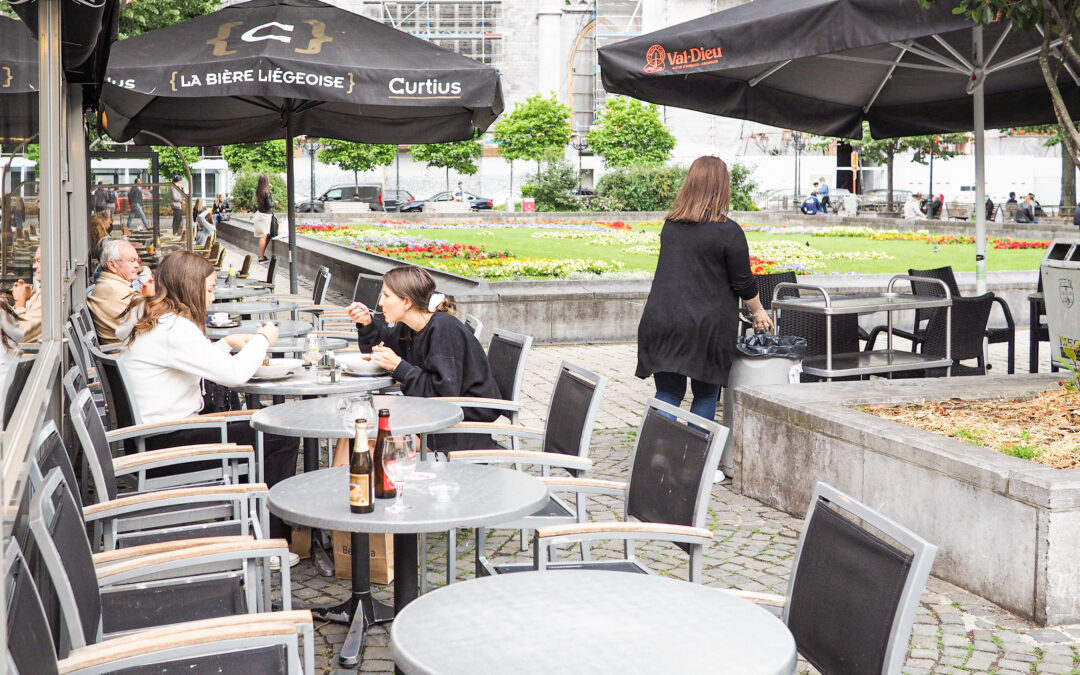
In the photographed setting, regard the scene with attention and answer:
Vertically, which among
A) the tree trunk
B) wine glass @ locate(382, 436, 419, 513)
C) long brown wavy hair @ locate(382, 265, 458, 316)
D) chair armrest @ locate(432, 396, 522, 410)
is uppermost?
the tree trunk

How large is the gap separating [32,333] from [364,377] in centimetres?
216

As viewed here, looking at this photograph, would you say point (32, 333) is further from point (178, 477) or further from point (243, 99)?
point (243, 99)

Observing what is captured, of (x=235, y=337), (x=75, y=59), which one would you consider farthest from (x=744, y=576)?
(x=75, y=59)

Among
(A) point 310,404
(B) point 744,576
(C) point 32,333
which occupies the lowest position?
(B) point 744,576

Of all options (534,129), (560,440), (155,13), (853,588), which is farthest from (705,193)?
(534,129)

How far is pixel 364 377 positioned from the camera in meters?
5.85

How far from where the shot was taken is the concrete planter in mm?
4711

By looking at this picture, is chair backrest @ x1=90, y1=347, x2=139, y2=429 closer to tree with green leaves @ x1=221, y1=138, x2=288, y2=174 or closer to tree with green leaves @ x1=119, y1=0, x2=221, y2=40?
tree with green leaves @ x1=119, y1=0, x2=221, y2=40

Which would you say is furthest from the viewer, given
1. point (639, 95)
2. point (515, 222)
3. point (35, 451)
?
point (515, 222)

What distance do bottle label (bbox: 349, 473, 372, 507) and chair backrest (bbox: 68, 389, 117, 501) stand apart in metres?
1.13

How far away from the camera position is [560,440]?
5125 mm

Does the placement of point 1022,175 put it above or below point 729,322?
above

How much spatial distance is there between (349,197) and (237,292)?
4930cm

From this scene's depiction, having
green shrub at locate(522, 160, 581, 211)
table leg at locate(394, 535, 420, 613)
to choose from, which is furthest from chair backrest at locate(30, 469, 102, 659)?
green shrub at locate(522, 160, 581, 211)
